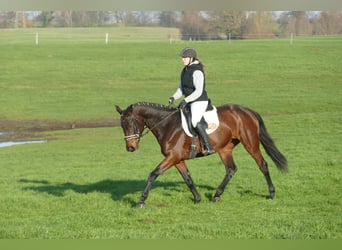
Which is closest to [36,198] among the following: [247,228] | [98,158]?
[247,228]

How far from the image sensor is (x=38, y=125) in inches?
1224

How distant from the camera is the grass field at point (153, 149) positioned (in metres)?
9.14

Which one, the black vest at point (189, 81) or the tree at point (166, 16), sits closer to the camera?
the black vest at point (189, 81)

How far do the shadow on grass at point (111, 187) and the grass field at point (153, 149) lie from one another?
0.04m

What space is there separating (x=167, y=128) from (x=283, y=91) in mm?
31871

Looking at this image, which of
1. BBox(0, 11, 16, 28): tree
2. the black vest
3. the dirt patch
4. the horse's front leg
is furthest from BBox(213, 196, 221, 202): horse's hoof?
the dirt patch

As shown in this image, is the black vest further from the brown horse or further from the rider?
the brown horse

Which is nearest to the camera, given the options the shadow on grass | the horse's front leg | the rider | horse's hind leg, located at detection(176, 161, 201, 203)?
the rider

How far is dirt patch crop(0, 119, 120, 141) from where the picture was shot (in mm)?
29047

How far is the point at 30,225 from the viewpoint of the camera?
926cm

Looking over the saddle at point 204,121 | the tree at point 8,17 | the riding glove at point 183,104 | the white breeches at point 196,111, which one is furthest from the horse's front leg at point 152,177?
the tree at point 8,17

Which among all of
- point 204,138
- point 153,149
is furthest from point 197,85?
point 153,149

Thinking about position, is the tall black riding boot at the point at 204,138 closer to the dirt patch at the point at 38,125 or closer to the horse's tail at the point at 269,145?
the horse's tail at the point at 269,145

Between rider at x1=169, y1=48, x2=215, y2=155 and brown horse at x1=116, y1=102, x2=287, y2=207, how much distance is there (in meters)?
0.23
